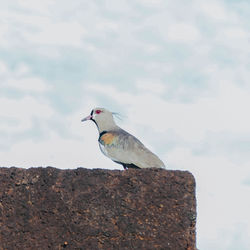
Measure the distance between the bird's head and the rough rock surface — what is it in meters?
4.05

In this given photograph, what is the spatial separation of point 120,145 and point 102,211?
3464 mm

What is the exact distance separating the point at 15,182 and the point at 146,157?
9.66 feet

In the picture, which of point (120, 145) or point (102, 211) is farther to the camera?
point (120, 145)

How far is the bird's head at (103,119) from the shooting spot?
9461 millimetres

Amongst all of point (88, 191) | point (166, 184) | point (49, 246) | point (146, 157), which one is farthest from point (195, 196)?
point (146, 157)

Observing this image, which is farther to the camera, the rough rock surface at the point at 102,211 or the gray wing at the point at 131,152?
the gray wing at the point at 131,152

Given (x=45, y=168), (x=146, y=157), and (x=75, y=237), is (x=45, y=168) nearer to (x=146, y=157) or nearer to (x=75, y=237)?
(x=75, y=237)

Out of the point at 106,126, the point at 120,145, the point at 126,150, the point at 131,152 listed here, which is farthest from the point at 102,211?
the point at 106,126

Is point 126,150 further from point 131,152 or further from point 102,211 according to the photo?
point 102,211

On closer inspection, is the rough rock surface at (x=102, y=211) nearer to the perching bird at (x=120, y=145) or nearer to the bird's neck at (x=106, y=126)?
the perching bird at (x=120, y=145)

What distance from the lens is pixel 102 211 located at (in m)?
5.22

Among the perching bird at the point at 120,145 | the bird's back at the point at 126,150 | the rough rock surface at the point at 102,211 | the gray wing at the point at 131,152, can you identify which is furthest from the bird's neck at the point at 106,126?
the rough rock surface at the point at 102,211

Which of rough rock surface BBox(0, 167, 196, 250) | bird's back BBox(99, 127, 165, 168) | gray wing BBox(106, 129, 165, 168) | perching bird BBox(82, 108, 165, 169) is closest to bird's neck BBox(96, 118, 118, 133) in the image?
perching bird BBox(82, 108, 165, 169)

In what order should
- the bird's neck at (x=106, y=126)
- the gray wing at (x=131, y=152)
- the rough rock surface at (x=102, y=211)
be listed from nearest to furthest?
the rough rock surface at (x=102, y=211) → the gray wing at (x=131, y=152) → the bird's neck at (x=106, y=126)
